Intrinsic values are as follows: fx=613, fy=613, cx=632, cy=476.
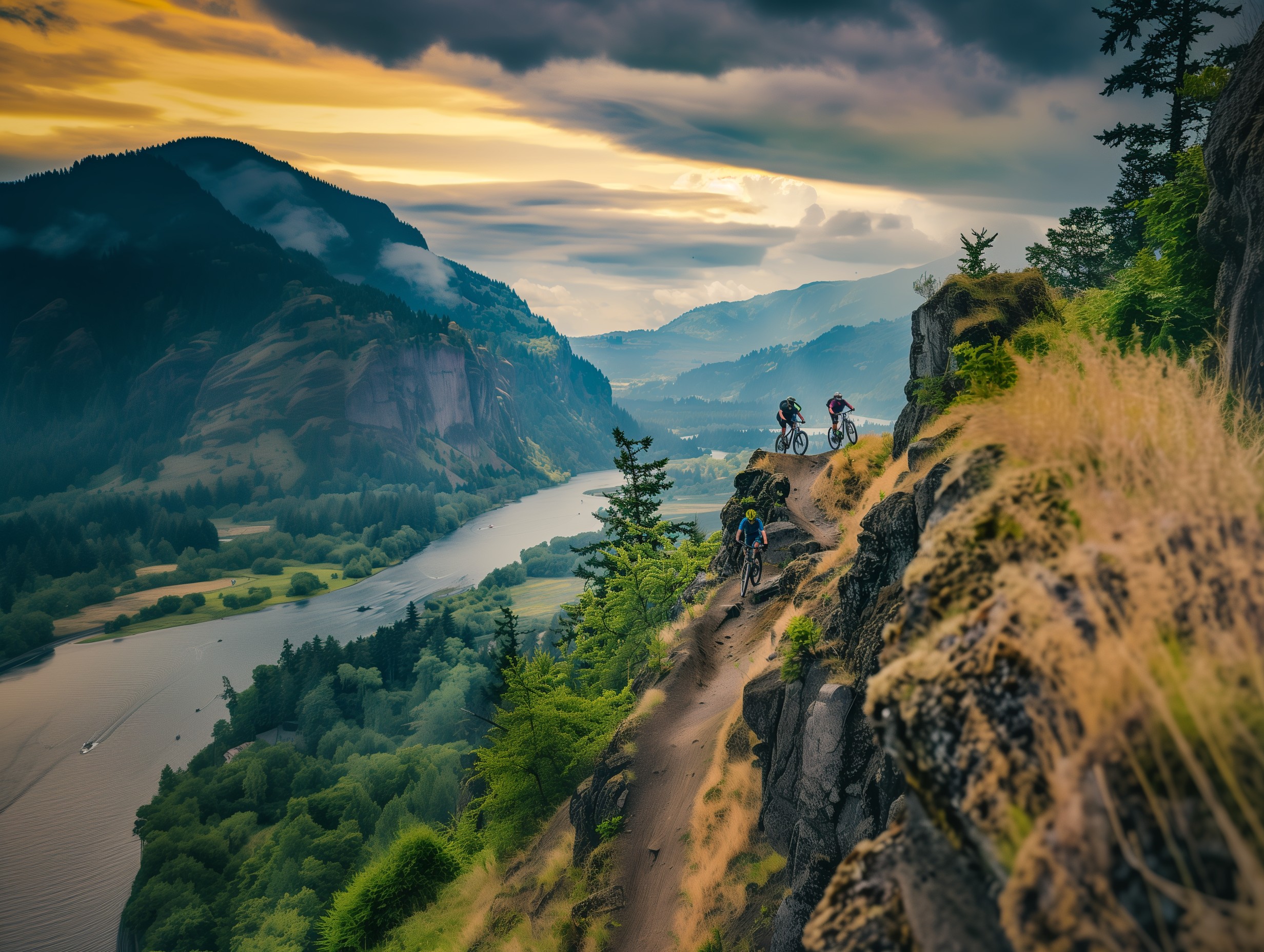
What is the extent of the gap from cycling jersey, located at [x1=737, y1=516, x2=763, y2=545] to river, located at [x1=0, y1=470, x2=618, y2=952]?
63.7 m

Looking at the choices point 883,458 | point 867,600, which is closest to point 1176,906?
point 867,600

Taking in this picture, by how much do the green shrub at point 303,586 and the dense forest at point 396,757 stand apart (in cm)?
3700

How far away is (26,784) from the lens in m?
68.1

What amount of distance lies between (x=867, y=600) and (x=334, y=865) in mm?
53004

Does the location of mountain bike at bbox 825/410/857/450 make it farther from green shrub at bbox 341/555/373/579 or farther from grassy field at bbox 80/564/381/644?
green shrub at bbox 341/555/373/579

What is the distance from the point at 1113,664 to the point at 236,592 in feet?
520

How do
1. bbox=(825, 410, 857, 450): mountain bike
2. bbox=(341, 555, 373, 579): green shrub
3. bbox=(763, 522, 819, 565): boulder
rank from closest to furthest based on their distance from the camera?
bbox=(763, 522, 819, 565): boulder
bbox=(825, 410, 857, 450): mountain bike
bbox=(341, 555, 373, 579): green shrub

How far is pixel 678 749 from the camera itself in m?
17.3

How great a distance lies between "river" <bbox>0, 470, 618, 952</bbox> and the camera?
5359cm

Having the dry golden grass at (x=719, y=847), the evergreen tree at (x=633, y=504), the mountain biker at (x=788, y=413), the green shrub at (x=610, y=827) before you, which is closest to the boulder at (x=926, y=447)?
the dry golden grass at (x=719, y=847)

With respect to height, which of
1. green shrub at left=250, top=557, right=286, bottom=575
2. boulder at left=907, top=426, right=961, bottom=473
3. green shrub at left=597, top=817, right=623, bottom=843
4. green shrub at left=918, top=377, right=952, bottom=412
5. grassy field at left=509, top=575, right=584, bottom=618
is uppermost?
green shrub at left=918, top=377, right=952, bottom=412

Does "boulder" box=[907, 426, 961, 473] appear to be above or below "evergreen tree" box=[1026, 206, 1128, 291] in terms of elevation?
below

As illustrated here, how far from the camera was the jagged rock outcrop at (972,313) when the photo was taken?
15.6 metres

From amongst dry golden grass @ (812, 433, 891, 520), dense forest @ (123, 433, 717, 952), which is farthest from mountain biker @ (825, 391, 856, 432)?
dense forest @ (123, 433, 717, 952)
